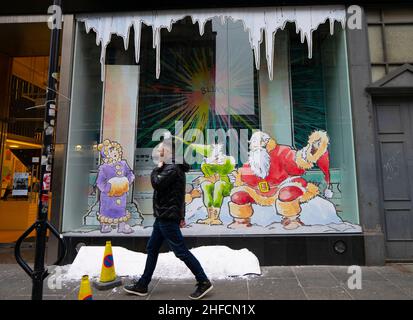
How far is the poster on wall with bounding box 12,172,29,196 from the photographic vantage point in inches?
352

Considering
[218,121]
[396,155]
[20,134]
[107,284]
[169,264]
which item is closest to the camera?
[107,284]

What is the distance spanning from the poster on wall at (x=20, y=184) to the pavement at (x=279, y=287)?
3.78m

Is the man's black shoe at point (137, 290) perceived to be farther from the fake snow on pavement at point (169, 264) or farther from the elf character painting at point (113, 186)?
the elf character painting at point (113, 186)

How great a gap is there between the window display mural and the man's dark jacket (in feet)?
7.02

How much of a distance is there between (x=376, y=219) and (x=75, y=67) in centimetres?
654

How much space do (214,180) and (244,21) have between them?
10.7ft

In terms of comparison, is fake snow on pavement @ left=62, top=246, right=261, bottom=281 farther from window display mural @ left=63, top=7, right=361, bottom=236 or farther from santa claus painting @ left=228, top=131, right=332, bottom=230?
santa claus painting @ left=228, top=131, right=332, bottom=230

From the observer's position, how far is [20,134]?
9156 mm

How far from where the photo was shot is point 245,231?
20.7 feet

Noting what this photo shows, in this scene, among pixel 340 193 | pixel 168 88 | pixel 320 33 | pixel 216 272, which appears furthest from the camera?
pixel 168 88

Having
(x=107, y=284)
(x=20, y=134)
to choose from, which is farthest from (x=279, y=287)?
(x=20, y=134)

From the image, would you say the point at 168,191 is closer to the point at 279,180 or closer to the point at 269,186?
the point at 269,186
